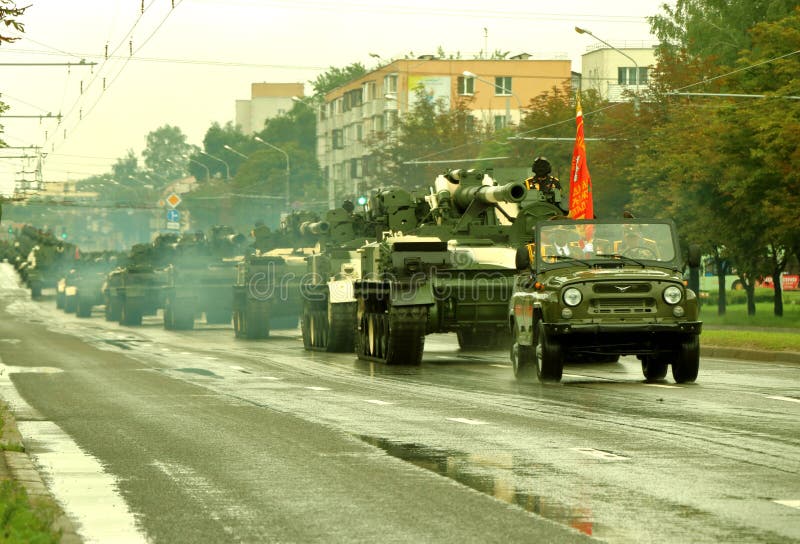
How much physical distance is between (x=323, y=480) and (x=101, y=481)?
4.69 feet

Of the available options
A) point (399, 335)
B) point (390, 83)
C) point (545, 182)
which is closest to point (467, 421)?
point (399, 335)

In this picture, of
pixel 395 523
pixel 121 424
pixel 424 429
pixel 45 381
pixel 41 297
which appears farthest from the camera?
pixel 41 297

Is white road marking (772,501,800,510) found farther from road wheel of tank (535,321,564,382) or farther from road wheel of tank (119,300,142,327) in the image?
road wheel of tank (119,300,142,327)

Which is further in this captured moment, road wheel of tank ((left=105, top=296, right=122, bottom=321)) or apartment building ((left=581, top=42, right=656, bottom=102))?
apartment building ((left=581, top=42, right=656, bottom=102))

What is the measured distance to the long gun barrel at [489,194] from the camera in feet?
82.7

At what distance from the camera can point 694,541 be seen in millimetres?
7980

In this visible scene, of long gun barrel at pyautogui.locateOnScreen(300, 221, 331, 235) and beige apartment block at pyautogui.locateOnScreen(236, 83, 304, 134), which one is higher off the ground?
beige apartment block at pyautogui.locateOnScreen(236, 83, 304, 134)

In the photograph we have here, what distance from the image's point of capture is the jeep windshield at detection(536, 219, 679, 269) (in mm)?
19344

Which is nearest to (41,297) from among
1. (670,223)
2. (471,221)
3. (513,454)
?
(471,221)

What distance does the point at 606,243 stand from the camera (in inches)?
768

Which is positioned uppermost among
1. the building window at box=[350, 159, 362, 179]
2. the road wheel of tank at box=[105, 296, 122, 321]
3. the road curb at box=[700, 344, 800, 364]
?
the building window at box=[350, 159, 362, 179]

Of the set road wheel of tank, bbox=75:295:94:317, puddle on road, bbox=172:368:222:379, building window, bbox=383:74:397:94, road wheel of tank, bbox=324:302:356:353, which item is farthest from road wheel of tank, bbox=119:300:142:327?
building window, bbox=383:74:397:94

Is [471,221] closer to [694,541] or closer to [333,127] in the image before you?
[694,541]

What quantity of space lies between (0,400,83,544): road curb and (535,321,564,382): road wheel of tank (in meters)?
7.07
